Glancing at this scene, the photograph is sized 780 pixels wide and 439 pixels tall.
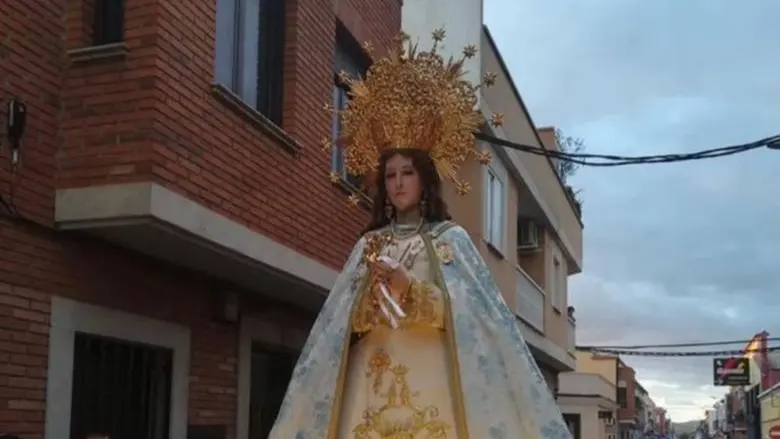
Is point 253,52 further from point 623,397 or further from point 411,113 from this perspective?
point 623,397

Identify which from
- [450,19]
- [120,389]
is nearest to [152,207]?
[120,389]

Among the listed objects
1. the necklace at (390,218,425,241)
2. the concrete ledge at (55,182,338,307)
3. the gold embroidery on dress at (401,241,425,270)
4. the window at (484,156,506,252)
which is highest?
the window at (484,156,506,252)

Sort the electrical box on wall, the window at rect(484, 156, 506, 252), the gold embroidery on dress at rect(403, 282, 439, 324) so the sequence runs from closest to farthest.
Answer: the gold embroidery on dress at rect(403, 282, 439, 324) < the electrical box on wall < the window at rect(484, 156, 506, 252)

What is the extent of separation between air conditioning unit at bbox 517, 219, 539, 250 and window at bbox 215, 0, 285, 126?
1283 cm

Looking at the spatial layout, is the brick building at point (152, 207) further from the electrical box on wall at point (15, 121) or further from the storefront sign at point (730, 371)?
the storefront sign at point (730, 371)

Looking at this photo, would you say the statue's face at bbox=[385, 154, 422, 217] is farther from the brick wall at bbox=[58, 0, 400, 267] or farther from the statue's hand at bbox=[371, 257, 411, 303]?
the brick wall at bbox=[58, 0, 400, 267]

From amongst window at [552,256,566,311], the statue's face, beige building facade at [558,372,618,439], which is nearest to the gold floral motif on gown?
the statue's face

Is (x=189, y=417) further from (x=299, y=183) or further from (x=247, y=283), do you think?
(x=299, y=183)

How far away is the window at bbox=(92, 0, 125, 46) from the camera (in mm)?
7895

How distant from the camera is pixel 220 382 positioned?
9.55 metres

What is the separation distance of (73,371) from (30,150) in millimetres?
1550

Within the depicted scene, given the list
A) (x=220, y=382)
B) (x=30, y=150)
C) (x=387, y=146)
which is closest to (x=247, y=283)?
(x=220, y=382)

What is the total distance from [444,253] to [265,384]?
22.8 ft

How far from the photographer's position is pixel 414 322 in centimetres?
439
